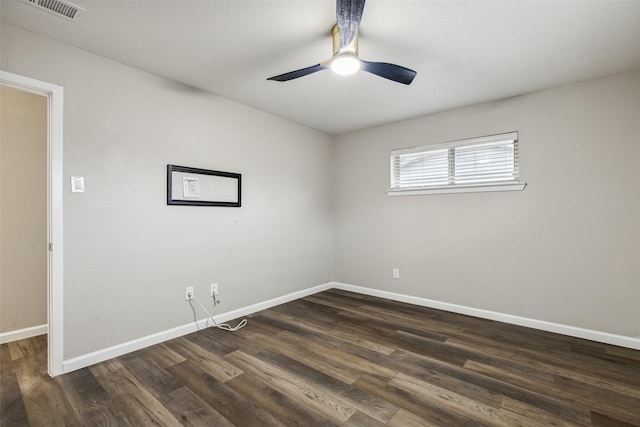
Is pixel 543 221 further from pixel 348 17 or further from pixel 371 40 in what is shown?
pixel 348 17

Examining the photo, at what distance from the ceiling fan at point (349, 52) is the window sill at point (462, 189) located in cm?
175

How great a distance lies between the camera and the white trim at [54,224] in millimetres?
2125

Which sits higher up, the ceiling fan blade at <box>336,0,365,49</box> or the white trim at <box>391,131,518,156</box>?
the ceiling fan blade at <box>336,0,365,49</box>

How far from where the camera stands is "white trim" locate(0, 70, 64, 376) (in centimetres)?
212

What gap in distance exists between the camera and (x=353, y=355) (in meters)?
2.45

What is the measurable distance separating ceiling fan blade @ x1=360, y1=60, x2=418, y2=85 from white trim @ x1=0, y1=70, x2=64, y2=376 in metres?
2.25

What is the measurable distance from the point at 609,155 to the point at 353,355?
293cm

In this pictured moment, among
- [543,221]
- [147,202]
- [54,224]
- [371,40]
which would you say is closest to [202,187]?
[147,202]

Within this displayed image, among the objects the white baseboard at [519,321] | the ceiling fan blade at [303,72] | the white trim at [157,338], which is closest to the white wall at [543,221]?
the white baseboard at [519,321]

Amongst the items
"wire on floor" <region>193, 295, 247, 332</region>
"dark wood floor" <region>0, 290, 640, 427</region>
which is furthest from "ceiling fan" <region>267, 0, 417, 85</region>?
"wire on floor" <region>193, 295, 247, 332</region>

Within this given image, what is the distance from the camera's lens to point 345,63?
1912 millimetres

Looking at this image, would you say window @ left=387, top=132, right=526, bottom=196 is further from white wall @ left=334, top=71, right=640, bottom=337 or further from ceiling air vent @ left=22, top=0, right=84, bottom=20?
ceiling air vent @ left=22, top=0, right=84, bottom=20

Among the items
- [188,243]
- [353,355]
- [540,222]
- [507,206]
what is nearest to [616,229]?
[540,222]

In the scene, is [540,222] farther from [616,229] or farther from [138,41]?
[138,41]
